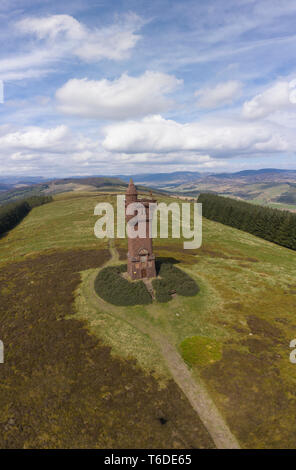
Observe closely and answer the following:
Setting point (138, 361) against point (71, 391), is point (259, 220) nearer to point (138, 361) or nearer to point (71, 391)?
point (138, 361)

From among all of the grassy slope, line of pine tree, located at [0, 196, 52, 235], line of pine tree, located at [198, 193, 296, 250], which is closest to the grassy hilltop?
the grassy slope

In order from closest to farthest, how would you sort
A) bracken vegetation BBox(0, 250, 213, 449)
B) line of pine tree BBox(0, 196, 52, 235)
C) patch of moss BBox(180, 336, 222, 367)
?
bracken vegetation BBox(0, 250, 213, 449) → patch of moss BBox(180, 336, 222, 367) → line of pine tree BBox(0, 196, 52, 235)

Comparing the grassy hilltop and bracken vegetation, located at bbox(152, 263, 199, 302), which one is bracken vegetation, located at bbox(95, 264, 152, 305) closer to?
the grassy hilltop

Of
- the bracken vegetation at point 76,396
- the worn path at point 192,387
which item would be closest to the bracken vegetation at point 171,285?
the worn path at point 192,387

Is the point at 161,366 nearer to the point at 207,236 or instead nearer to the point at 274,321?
the point at 274,321

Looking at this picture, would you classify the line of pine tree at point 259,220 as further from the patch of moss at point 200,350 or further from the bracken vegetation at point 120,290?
the patch of moss at point 200,350
